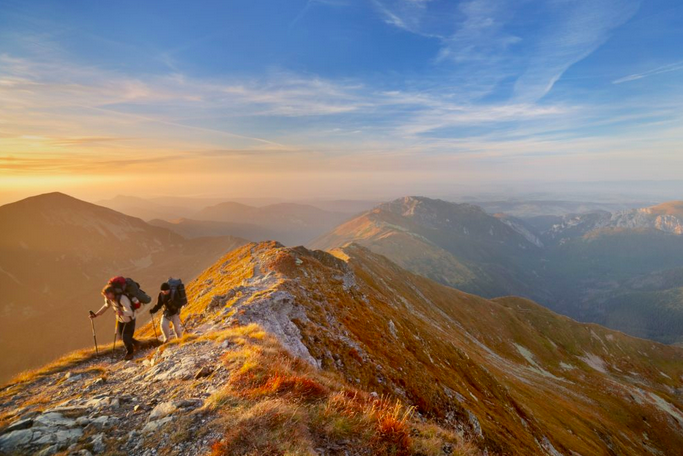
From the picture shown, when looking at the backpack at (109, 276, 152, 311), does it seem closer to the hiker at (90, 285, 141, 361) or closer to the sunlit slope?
the hiker at (90, 285, 141, 361)

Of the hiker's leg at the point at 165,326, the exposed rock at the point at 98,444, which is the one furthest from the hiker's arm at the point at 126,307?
the exposed rock at the point at 98,444

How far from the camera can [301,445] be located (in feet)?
23.4

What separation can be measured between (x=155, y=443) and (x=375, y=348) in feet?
75.6

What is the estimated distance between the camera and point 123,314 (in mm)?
16047

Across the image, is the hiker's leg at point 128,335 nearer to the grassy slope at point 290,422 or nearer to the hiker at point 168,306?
the hiker at point 168,306

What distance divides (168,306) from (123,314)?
220cm

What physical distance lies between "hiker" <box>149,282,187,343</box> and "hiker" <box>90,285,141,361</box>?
43.7 inches

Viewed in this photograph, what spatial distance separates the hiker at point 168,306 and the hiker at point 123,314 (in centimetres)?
111

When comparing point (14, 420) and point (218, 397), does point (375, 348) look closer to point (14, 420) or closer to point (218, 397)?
point (218, 397)

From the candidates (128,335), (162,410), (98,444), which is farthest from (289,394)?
(128,335)

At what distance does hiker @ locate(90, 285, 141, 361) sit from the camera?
15.6 m

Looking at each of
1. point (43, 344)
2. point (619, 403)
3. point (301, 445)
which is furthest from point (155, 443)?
point (43, 344)

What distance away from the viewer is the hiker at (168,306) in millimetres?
16703

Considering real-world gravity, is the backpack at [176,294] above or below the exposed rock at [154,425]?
above
